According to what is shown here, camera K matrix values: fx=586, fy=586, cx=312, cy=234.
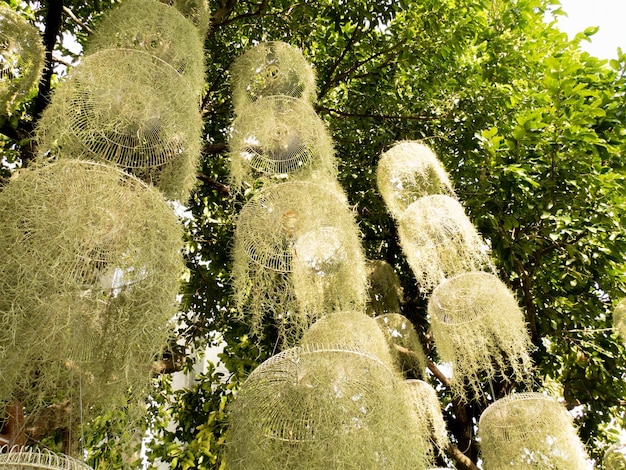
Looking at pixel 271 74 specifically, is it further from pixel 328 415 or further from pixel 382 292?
pixel 328 415

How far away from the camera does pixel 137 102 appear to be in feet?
6.89

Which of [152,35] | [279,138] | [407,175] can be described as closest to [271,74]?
[279,138]

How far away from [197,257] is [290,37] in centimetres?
168

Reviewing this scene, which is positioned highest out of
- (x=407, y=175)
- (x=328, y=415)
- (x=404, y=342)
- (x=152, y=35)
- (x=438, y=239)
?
(x=152, y=35)

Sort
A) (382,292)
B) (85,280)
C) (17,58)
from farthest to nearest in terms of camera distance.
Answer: (382,292) < (17,58) < (85,280)

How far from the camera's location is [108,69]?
2.08m

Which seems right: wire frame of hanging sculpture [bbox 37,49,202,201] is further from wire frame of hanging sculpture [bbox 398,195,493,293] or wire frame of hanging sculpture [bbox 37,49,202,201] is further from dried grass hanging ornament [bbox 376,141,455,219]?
dried grass hanging ornament [bbox 376,141,455,219]

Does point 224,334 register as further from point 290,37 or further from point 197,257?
point 290,37

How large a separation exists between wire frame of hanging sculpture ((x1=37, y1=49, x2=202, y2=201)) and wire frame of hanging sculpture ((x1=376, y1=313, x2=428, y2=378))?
1.54m

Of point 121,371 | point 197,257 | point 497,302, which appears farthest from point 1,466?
point 197,257

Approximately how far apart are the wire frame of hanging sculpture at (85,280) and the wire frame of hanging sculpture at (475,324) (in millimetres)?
1504

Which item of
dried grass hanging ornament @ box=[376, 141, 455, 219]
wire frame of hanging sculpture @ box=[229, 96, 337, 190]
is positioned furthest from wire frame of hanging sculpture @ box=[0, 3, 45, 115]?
dried grass hanging ornament @ box=[376, 141, 455, 219]

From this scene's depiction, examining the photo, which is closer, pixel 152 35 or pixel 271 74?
pixel 152 35

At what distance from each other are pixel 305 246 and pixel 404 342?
45.6 inches
